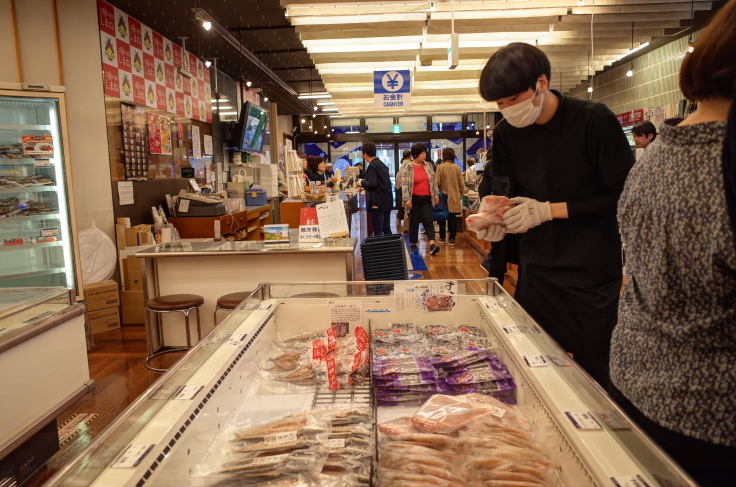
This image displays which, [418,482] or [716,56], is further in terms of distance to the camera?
[418,482]

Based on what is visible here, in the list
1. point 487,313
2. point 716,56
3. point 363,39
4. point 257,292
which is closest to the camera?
point 716,56

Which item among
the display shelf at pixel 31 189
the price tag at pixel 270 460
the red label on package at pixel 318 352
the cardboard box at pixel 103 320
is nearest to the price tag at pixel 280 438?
the price tag at pixel 270 460

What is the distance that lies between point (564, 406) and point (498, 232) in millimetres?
954

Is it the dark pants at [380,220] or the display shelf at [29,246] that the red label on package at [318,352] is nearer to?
the display shelf at [29,246]

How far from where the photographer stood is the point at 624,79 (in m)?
11.6

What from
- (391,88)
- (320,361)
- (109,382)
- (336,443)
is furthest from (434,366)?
(391,88)

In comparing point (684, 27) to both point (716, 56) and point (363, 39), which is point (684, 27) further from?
point (716, 56)

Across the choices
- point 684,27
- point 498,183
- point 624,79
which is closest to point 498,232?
point 498,183

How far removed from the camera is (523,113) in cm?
187

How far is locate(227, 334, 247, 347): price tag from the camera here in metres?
1.72

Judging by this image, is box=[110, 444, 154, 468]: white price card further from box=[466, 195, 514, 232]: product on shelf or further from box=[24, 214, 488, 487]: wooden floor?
box=[24, 214, 488, 487]: wooden floor

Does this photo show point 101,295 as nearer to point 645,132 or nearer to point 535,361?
point 535,361

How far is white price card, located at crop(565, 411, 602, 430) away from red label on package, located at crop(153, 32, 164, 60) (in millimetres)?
7481

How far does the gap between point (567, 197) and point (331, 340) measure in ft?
3.27
